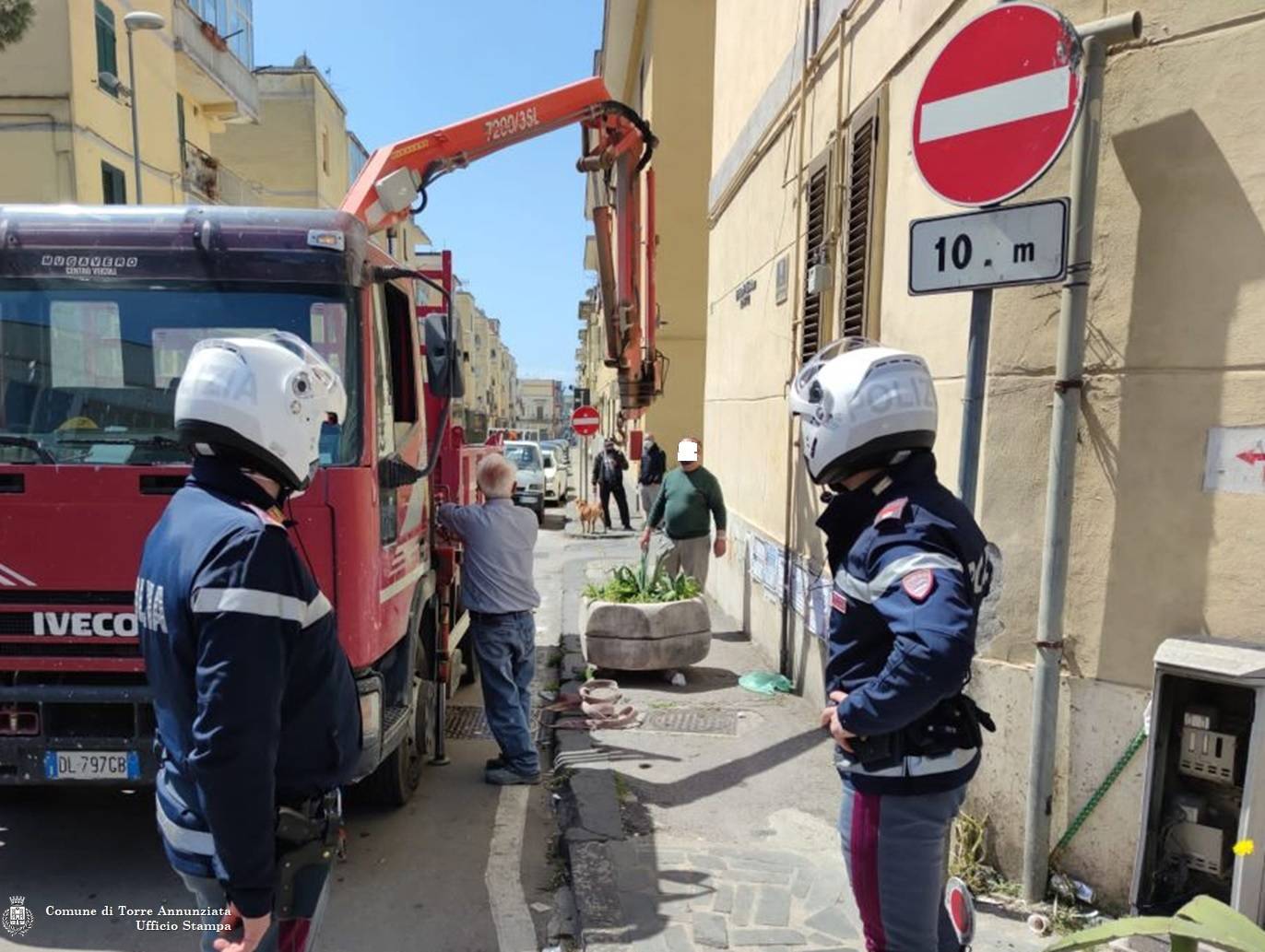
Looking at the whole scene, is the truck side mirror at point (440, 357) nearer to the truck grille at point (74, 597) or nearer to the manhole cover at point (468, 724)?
the truck grille at point (74, 597)

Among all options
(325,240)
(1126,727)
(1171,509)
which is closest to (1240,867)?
(1126,727)

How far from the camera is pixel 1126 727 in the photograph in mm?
3207

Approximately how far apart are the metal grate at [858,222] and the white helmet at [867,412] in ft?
9.39

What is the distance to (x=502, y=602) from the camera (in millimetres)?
4836

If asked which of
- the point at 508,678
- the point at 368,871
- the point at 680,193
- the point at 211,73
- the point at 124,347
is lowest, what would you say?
the point at 368,871

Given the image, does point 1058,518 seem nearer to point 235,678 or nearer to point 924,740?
point 924,740

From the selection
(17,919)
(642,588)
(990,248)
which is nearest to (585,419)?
(642,588)

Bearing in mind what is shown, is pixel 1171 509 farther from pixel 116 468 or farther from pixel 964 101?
pixel 116 468

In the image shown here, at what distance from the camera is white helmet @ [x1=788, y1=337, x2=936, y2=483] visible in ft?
7.38

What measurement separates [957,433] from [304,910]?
3292mm

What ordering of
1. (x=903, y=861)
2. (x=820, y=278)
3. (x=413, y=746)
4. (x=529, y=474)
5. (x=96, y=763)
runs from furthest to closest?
(x=529, y=474) < (x=820, y=278) < (x=413, y=746) < (x=96, y=763) < (x=903, y=861)

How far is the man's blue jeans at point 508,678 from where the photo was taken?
4.88 meters

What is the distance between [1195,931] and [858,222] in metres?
4.52

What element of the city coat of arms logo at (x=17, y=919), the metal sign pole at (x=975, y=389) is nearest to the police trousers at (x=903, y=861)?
the metal sign pole at (x=975, y=389)
